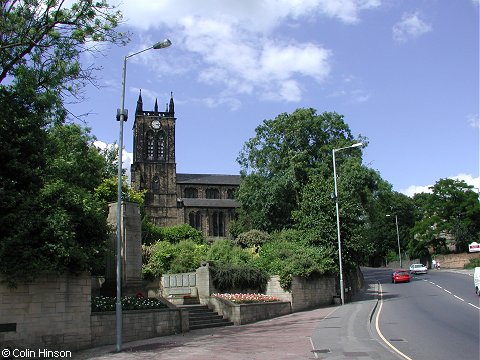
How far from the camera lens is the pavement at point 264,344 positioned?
12.1 metres

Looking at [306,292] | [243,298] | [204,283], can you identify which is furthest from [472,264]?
[204,283]

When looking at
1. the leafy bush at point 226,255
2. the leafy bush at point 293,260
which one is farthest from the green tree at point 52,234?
the leafy bush at point 226,255

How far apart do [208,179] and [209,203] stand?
763cm

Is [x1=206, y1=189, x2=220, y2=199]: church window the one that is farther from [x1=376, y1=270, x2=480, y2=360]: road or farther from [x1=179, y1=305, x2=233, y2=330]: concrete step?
[x1=179, y1=305, x2=233, y2=330]: concrete step

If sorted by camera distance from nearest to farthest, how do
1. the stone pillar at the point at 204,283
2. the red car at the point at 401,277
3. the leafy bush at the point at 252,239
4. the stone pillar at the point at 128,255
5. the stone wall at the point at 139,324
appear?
1. the stone wall at the point at 139,324
2. the stone pillar at the point at 128,255
3. the stone pillar at the point at 204,283
4. the leafy bush at the point at 252,239
5. the red car at the point at 401,277

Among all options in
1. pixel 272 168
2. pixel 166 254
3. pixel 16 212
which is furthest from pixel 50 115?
pixel 272 168

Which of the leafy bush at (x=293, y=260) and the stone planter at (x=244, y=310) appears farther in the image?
the leafy bush at (x=293, y=260)

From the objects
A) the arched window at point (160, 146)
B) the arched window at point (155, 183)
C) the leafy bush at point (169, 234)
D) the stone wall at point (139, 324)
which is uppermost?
the arched window at point (160, 146)

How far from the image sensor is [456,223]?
65.4 metres

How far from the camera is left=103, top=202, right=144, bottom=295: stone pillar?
19344 millimetres

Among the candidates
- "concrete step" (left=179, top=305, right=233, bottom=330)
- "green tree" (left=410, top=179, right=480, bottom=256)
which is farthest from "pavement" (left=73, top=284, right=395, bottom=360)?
"green tree" (left=410, top=179, right=480, bottom=256)

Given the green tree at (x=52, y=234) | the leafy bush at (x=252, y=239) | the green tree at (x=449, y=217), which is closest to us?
the green tree at (x=52, y=234)

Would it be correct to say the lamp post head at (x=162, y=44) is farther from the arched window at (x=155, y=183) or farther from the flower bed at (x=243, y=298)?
the arched window at (x=155, y=183)

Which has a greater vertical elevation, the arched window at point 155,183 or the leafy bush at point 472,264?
the arched window at point 155,183
